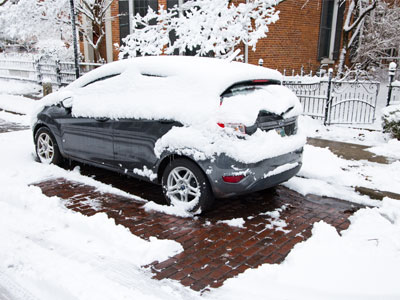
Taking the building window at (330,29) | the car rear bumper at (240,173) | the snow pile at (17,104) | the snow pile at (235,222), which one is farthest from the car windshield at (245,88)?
the building window at (330,29)

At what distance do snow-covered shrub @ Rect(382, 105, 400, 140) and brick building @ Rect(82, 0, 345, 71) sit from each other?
18.3ft

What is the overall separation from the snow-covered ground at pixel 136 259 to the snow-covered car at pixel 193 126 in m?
0.59

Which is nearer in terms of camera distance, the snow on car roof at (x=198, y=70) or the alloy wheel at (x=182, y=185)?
the snow on car roof at (x=198, y=70)

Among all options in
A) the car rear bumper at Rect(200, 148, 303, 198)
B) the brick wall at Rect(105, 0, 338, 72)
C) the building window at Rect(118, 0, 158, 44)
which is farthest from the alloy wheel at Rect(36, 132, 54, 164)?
the building window at Rect(118, 0, 158, 44)

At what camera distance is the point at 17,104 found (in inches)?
516

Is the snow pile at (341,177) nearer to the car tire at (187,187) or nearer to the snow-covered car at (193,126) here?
A: the snow-covered car at (193,126)

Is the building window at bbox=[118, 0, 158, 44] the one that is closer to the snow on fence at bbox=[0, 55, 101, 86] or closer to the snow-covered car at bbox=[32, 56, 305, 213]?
the snow on fence at bbox=[0, 55, 101, 86]

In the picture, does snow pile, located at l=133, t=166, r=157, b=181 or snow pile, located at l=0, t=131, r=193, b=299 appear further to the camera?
snow pile, located at l=133, t=166, r=157, b=181

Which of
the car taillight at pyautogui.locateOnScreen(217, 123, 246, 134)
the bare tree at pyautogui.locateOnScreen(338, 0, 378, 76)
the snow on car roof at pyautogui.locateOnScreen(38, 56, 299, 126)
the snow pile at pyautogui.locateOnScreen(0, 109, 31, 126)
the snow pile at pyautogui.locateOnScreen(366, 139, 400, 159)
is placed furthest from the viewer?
the bare tree at pyautogui.locateOnScreen(338, 0, 378, 76)

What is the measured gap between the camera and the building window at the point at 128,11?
14911 mm

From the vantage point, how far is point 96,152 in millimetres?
5711

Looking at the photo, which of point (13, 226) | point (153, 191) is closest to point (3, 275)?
point (13, 226)

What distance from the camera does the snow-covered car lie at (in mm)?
4324

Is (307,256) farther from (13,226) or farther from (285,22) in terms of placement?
(285,22)
